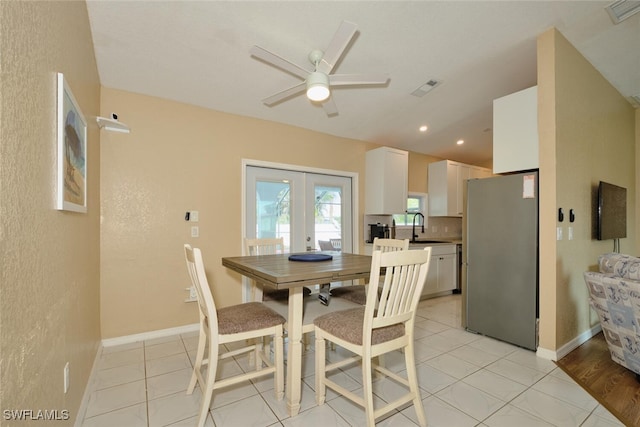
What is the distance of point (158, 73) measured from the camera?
2707mm

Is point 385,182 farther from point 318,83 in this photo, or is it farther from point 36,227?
point 36,227

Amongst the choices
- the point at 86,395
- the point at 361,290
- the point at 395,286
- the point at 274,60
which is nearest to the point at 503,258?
the point at 361,290

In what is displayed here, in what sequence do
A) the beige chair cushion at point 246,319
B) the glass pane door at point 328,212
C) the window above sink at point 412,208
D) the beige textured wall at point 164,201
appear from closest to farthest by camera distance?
the beige chair cushion at point 246,319 < the beige textured wall at point 164,201 < the glass pane door at point 328,212 < the window above sink at point 412,208

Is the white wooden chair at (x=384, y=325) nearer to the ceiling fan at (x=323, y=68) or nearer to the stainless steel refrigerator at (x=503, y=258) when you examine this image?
the ceiling fan at (x=323, y=68)

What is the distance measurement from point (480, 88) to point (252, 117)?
281 cm

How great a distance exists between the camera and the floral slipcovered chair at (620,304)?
2.07 meters

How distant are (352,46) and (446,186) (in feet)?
11.1

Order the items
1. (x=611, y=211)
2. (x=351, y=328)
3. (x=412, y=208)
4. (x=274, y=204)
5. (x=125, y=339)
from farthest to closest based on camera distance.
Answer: (x=412, y=208) → (x=274, y=204) → (x=611, y=211) → (x=125, y=339) → (x=351, y=328)

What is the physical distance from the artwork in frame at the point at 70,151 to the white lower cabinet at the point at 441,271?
13.5ft

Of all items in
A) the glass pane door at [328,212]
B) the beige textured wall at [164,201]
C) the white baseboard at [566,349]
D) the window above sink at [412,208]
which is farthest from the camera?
the window above sink at [412,208]

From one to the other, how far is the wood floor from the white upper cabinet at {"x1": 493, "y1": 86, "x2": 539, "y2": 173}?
5.68 feet

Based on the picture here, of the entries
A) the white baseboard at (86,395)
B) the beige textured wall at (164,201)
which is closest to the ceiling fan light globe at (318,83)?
the beige textured wall at (164,201)

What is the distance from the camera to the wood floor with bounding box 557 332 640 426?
1.83m

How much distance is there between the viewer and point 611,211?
3309 mm
